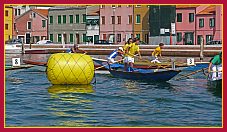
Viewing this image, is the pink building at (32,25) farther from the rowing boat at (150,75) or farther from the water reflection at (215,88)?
the water reflection at (215,88)

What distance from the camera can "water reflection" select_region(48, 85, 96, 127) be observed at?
12516 millimetres

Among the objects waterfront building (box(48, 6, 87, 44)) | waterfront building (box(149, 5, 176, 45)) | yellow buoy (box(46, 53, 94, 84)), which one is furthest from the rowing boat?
waterfront building (box(48, 6, 87, 44))

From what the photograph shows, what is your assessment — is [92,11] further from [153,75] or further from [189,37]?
[153,75]

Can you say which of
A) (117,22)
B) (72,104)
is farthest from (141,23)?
(72,104)

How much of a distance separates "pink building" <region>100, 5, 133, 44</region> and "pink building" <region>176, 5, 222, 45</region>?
736 cm

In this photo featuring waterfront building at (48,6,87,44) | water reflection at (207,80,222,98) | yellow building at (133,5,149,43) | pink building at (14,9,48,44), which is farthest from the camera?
pink building at (14,9,48,44)

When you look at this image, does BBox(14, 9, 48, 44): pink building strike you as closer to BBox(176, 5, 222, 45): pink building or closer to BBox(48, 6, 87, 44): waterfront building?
BBox(48, 6, 87, 44): waterfront building

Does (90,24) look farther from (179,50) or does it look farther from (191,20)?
(179,50)

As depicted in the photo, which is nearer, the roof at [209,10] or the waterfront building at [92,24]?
the roof at [209,10]

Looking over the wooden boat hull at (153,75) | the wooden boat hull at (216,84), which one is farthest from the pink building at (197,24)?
the wooden boat hull at (216,84)

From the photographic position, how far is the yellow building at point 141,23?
71.1m

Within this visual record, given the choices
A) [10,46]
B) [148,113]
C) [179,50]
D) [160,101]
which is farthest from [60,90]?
[10,46]

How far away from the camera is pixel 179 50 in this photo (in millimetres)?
44531

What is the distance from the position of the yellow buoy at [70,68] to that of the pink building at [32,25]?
6167 centimetres
